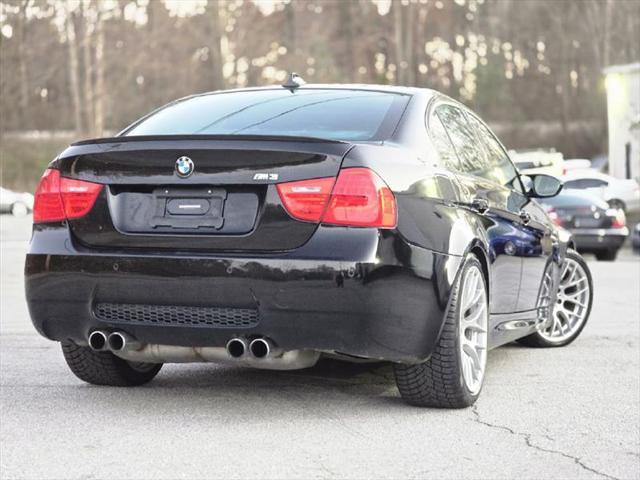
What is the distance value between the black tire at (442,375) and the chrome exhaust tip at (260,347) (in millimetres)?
705

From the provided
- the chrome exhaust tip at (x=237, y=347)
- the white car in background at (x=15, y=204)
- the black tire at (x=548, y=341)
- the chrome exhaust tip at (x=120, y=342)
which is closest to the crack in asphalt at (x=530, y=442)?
the chrome exhaust tip at (x=237, y=347)

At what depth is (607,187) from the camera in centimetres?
3306

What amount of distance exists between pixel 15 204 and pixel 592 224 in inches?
917

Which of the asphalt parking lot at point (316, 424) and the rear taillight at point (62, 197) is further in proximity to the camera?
the rear taillight at point (62, 197)

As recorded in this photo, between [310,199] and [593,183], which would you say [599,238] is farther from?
[310,199]

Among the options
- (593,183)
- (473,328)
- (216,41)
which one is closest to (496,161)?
(473,328)

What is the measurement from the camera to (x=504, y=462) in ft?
Answer: 14.5

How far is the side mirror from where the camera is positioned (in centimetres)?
707

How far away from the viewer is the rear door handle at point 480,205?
18.7ft

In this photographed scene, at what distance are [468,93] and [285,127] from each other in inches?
2892

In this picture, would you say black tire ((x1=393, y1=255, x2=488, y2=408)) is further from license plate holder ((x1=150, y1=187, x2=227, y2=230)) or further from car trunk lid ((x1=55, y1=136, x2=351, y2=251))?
license plate holder ((x1=150, y1=187, x2=227, y2=230))

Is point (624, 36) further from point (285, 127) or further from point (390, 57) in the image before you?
point (285, 127)

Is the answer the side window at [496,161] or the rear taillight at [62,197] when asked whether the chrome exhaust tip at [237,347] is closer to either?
the rear taillight at [62,197]

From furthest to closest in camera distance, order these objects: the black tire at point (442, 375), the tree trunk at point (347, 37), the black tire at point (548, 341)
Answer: the tree trunk at point (347, 37) < the black tire at point (548, 341) < the black tire at point (442, 375)
